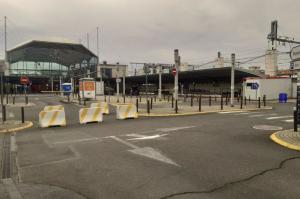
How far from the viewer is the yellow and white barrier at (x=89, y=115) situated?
16.3m

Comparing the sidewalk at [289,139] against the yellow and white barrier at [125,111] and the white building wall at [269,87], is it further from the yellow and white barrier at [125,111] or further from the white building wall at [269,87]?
the white building wall at [269,87]

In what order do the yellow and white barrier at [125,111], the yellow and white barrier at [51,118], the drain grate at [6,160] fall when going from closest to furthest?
1. the drain grate at [6,160]
2. the yellow and white barrier at [51,118]
3. the yellow and white barrier at [125,111]

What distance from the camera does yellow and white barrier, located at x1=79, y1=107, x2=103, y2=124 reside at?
53.5ft

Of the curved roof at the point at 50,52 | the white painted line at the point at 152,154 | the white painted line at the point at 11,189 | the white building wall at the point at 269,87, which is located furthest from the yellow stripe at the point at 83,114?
the curved roof at the point at 50,52

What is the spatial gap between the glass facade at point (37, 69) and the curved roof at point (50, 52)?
48.3 inches

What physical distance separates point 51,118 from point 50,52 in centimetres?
8050

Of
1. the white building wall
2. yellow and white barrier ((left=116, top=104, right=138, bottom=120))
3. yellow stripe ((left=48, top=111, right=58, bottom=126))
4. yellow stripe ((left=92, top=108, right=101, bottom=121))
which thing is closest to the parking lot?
yellow stripe ((left=48, top=111, right=58, bottom=126))

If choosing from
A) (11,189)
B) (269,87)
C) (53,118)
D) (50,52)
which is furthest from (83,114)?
(50,52)

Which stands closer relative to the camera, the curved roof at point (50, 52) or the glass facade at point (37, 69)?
the glass facade at point (37, 69)

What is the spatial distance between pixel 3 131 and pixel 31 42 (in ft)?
261

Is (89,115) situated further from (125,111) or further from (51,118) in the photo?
(125,111)

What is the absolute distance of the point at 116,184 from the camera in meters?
5.87

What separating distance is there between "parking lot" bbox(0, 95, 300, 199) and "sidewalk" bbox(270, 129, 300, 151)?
0.29 meters

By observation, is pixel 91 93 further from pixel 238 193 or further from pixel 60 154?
pixel 238 193
